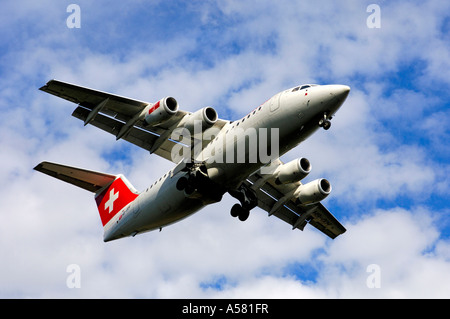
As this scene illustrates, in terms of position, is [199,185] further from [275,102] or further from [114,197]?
[114,197]

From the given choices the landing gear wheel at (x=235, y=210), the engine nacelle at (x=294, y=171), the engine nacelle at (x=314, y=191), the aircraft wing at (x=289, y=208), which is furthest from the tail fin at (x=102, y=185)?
the engine nacelle at (x=314, y=191)


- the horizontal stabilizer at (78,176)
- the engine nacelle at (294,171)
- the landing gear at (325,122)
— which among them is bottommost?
the landing gear at (325,122)

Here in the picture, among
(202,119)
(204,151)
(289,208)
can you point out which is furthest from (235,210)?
(202,119)

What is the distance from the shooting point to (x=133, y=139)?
64.9 ft

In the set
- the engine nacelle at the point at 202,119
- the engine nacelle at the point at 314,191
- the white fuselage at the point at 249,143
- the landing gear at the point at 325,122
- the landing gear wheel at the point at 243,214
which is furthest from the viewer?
the engine nacelle at the point at 314,191

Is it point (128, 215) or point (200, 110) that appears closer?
point (200, 110)

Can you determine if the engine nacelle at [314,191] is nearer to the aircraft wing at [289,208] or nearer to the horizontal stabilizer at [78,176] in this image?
the aircraft wing at [289,208]

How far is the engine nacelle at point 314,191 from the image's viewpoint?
20.6 m

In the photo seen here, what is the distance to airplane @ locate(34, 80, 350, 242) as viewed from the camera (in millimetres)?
16797

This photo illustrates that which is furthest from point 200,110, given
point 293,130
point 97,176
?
point 97,176

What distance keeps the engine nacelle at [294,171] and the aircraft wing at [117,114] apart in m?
2.67

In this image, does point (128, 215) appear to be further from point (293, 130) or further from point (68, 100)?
point (293, 130)

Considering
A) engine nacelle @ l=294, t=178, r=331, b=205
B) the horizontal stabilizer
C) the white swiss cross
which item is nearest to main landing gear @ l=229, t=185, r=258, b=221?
engine nacelle @ l=294, t=178, r=331, b=205
